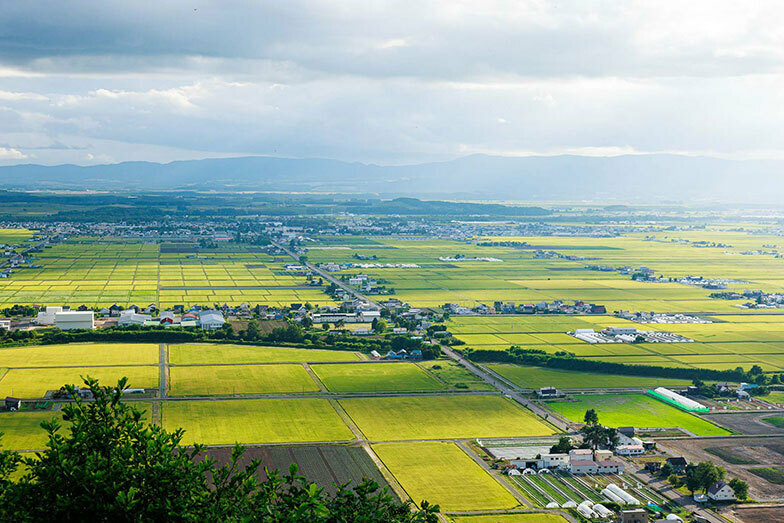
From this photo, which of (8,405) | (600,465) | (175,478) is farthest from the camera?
(8,405)

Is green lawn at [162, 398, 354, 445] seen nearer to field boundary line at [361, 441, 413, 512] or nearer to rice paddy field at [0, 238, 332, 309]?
field boundary line at [361, 441, 413, 512]

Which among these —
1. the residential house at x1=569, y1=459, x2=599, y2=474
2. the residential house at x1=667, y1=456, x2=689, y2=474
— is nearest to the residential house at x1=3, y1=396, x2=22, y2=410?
the residential house at x1=569, y1=459, x2=599, y2=474

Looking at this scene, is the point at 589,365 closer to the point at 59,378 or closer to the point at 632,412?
the point at 632,412

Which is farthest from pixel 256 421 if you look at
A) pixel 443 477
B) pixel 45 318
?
pixel 45 318

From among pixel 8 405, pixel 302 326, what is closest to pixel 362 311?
pixel 302 326

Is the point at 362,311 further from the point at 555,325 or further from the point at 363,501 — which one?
the point at 363,501

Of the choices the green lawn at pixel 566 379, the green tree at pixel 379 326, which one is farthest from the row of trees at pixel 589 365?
the green tree at pixel 379 326
